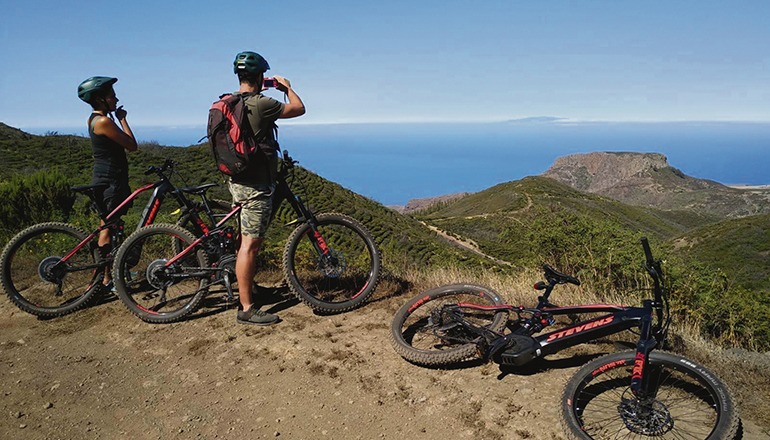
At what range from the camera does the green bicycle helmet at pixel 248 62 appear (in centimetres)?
431

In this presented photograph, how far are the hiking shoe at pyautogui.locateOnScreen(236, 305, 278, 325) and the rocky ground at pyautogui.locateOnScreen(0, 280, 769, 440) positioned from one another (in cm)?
7

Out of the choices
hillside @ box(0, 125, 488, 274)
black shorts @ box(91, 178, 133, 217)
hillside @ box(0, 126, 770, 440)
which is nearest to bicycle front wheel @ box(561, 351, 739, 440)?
hillside @ box(0, 126, 770, 440)

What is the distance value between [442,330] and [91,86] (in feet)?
14.5

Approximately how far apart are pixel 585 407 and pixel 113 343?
4266 mm

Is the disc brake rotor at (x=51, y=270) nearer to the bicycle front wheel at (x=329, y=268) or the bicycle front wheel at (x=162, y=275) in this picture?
the bicycle front wheel at (x=162, y=275)

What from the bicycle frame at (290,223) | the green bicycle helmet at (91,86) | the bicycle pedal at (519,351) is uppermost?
the green bicycle helmet at (91,86)

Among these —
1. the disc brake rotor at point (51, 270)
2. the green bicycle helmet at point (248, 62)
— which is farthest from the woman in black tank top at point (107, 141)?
the green bicycle helmet at point (248, 62)

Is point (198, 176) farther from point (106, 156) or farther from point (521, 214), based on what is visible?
point (521, 214)

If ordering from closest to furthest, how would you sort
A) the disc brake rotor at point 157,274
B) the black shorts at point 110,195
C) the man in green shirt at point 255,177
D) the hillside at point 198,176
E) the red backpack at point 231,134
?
the red backpack at point 231,134 < the man in green shirt at point 255,177 < the disc brake rotor at point 157,274 < the black shorts at point 110,195 < the hillside at point 198,176

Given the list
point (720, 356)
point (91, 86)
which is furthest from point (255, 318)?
point (720, 356)

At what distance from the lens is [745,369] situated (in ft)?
12.3

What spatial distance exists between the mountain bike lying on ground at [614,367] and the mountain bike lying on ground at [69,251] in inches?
112

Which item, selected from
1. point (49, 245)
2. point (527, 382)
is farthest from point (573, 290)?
point (49, 245)

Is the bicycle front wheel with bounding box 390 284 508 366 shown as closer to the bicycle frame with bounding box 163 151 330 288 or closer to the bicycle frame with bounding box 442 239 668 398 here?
the bicycle frame with bounding box 442 239 668 398
